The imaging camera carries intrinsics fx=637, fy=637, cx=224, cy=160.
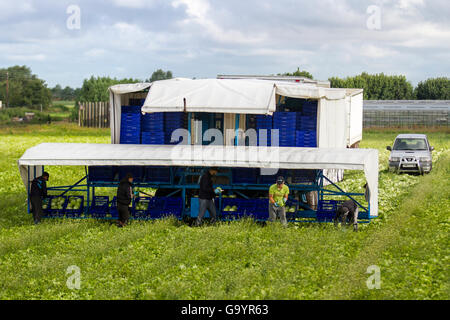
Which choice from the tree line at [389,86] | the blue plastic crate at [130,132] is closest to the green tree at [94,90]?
the tree line at [389,86]

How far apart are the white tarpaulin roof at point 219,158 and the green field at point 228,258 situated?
1.70 m

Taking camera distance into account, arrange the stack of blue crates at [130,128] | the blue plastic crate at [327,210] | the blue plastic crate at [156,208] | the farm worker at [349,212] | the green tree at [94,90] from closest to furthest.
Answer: the farm worker at [349,212]
the blue plastic crate at [327,210]
the blue plastic crate at [156,208]
the stack of blue crates at [130,128]
the green tree at [94,90]

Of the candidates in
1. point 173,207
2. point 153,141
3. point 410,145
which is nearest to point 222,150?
point 173,207

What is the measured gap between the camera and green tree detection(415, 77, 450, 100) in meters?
87.6

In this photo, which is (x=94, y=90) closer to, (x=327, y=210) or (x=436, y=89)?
(x=436, y=89)

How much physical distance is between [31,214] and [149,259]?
8.06m

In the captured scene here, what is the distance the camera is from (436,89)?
87812mm

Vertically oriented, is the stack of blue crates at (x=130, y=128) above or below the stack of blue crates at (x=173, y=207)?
above

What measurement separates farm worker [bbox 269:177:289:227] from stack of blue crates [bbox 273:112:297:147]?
4.01 m

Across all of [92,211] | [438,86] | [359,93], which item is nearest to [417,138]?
[359,93]

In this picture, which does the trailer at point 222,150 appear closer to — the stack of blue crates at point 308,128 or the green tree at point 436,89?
the stack of blue crates at point 308,128

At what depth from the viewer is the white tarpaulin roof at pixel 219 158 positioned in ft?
58.3

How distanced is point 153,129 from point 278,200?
659 cm
